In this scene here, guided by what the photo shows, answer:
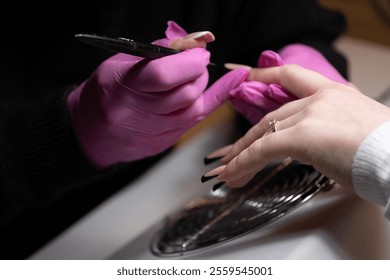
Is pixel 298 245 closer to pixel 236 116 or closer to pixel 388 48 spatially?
pixel 236 116

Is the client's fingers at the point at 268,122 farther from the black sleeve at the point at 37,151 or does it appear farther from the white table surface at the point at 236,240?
the black sleeve at the point at 37,151

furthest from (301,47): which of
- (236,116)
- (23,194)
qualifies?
(23,194)

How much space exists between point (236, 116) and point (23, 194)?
395 millimetres

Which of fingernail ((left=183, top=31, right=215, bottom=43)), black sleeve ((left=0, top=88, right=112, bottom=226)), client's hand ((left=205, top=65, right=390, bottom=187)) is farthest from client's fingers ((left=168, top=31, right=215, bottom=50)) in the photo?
black sleeve ((left=0, top=88, right=112, bottom=226))

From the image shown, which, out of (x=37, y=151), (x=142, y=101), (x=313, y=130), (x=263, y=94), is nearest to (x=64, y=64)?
(x=37, y=151)

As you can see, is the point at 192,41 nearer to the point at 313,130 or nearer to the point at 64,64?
the point at 313,130

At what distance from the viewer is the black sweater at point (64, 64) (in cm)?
75

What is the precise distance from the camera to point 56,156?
76 cm

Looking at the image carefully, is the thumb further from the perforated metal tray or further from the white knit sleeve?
the white knit sleeve

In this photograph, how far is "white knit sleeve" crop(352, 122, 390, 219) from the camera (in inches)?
19.3

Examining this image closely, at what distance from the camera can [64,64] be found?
87 cm

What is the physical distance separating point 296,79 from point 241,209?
196 mm

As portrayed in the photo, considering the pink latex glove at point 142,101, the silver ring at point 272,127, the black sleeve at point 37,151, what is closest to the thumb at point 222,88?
the pink latex glove at point 142,101

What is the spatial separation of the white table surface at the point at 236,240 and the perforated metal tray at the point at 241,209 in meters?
0.01
